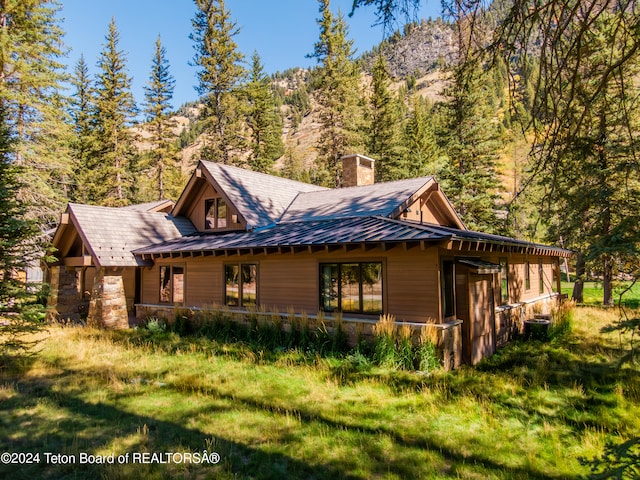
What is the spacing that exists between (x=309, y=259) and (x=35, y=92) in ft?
58.8

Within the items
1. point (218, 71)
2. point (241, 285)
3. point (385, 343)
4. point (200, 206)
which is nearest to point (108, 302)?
point (241, 285)

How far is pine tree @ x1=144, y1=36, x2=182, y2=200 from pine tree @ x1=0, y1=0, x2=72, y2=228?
13.8 meters

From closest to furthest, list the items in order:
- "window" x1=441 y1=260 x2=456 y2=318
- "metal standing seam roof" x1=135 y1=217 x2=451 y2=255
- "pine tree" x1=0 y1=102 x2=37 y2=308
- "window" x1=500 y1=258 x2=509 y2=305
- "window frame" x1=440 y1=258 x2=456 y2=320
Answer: "pine tree" x1=0 y1=102 x2=37 y2=308
"metal standing seam roof" x1=135 y1=217 x2=451 y2=255
"window frame" x1=440 y1=258 x2=456 y2=320
"window" x1=441 y1=260 x2=456 y2=318
"window" x1=500 y1=258 x2=509 y2=305

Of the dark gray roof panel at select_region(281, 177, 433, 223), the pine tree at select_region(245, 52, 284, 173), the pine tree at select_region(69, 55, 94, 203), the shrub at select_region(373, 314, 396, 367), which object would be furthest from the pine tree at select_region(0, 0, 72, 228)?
the pine tree at select_region(245, 52, 284, 173)

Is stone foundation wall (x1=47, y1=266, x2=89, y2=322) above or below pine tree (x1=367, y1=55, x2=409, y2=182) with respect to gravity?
below

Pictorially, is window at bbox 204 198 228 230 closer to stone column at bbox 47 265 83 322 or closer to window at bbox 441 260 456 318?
stone column at bbox 47 265 83 322

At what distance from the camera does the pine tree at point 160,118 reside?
33562 millimetres

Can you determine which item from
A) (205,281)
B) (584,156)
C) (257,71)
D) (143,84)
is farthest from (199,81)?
(584,156)

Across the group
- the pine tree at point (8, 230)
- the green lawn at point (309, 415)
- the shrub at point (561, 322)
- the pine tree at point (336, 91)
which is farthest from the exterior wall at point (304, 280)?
the pine tree at point (336, 91)

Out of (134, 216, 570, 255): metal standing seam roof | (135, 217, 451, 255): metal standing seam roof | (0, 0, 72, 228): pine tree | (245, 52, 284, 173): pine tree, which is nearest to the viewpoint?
(134, 216, 570, 255): metal standing seam roof

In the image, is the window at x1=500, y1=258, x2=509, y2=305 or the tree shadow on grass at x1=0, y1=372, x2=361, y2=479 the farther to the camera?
the window at x1=500, y1=258, x2=509, y2=305

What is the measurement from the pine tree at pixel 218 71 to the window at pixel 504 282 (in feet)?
84.4

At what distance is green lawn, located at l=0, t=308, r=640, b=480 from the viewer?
4750 mm

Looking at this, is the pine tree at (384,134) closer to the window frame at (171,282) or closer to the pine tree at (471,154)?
the pine tree at (471,154)
